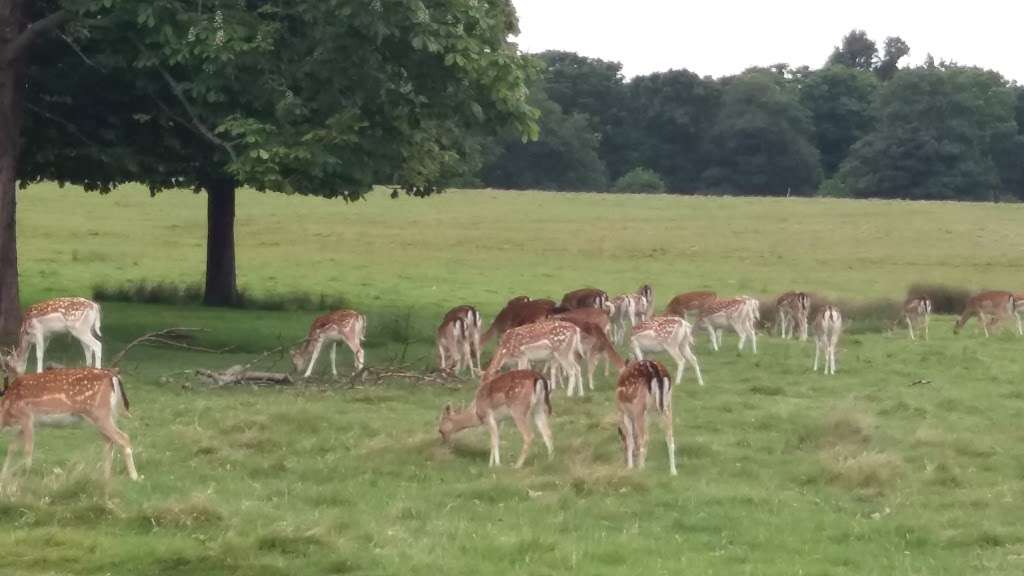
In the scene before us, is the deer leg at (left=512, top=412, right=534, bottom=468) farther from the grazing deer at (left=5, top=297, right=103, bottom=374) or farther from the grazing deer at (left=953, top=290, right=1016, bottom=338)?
the grazing deer at (left=953, top=290, right=1016, bottom=338)

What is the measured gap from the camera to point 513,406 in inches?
545

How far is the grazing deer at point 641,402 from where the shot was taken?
43.6 ft

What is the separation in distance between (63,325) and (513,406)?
7.49 meters

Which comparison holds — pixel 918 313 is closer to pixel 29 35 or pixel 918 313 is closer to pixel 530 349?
pixel 530 349

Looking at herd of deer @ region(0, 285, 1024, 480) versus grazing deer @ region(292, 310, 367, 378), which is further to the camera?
grazing deer @ region(292, 310, 367, 378)

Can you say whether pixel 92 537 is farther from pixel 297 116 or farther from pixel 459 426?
pixel 297 116

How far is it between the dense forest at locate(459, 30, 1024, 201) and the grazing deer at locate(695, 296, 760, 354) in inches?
2065

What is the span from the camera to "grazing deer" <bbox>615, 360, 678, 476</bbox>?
13289 mm

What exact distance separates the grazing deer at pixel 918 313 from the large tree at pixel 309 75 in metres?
9.34

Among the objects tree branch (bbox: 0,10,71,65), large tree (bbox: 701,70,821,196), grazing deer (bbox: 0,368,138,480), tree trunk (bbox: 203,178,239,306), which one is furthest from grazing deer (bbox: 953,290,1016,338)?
large tree (bbox: 701,70,821,196)

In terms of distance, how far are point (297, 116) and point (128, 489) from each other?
7.67 m

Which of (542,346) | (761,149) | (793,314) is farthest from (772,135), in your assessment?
(542,346)

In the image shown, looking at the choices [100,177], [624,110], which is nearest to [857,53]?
[624,110]

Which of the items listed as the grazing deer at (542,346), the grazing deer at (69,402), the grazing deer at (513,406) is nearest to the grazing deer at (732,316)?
the grazing deer at (542,346)
